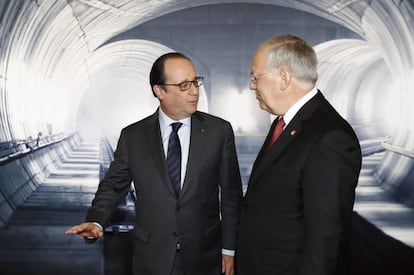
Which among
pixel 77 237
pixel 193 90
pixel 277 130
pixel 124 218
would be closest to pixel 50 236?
pixel 77 237

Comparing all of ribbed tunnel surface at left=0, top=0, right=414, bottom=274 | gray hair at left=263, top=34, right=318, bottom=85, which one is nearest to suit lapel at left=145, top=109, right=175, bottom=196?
gray hair at left=263, top=34, right=318, bottom=85

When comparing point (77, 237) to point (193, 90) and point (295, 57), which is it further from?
point (295, 57)

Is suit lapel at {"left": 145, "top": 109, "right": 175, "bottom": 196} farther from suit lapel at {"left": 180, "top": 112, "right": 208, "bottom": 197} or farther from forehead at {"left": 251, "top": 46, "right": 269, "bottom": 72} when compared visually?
forehead at {"left": 251, "top": 46, "right": 269, "bottom": 72}

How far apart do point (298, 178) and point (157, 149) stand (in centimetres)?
111

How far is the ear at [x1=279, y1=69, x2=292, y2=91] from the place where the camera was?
2168 millimetres

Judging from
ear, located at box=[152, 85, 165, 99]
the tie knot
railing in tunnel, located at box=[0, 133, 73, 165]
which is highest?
ear, located at box=[152, 85, 165, 99]

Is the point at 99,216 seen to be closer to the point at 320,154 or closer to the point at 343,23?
the point at 320,154

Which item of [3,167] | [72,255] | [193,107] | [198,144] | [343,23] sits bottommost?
[72,255]

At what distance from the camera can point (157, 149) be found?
116 inches

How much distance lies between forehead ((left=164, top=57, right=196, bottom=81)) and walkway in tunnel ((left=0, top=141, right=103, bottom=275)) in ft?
11.2

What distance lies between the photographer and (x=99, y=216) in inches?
111

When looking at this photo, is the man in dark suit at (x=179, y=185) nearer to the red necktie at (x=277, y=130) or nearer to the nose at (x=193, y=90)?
the nose at (x=193, y=90)

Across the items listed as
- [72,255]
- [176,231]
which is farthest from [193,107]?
[72,255]

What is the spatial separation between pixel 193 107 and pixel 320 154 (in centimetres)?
122
